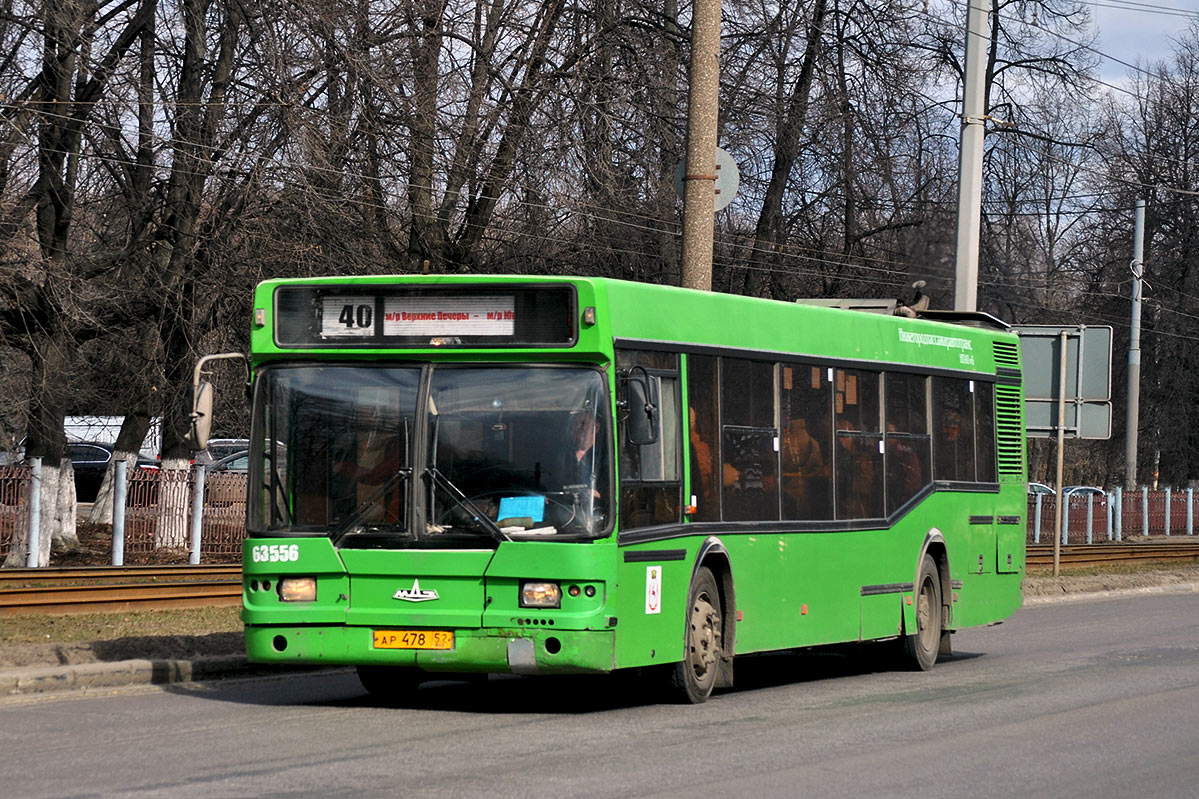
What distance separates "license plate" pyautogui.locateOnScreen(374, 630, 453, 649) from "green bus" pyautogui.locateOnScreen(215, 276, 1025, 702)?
0.01 metres

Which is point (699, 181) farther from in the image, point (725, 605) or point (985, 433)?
point (725, 605)

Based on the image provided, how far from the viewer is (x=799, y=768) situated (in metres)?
9.00

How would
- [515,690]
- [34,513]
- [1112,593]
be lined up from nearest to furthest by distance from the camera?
1. [515,690]
2. [34,513]
3. [1112,593]

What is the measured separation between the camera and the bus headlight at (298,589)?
36.2 ft

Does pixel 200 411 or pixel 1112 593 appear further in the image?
pixel 1112 593

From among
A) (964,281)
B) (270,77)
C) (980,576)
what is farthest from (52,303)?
(980,576)

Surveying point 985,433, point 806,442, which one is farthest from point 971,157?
point 806,442

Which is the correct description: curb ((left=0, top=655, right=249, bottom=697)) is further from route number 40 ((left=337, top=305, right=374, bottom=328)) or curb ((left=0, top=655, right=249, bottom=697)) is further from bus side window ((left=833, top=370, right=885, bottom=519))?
bus side window ((left=833, top=370, right=885, bottom=519))

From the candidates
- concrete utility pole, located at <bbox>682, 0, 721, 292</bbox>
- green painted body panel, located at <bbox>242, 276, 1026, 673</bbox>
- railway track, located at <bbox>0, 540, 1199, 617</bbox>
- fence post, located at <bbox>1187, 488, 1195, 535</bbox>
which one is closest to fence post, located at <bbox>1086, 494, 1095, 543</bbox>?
fence post, located at <bbox>1187, 488, 1195, 535</bbox>

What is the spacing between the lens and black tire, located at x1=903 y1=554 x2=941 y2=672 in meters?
15.2

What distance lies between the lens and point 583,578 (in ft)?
34.7

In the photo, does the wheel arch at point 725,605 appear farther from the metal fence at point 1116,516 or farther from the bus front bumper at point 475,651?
the metal fence at point 1116,516

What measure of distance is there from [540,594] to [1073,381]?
694 inches

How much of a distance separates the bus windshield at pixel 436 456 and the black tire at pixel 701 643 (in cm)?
139
